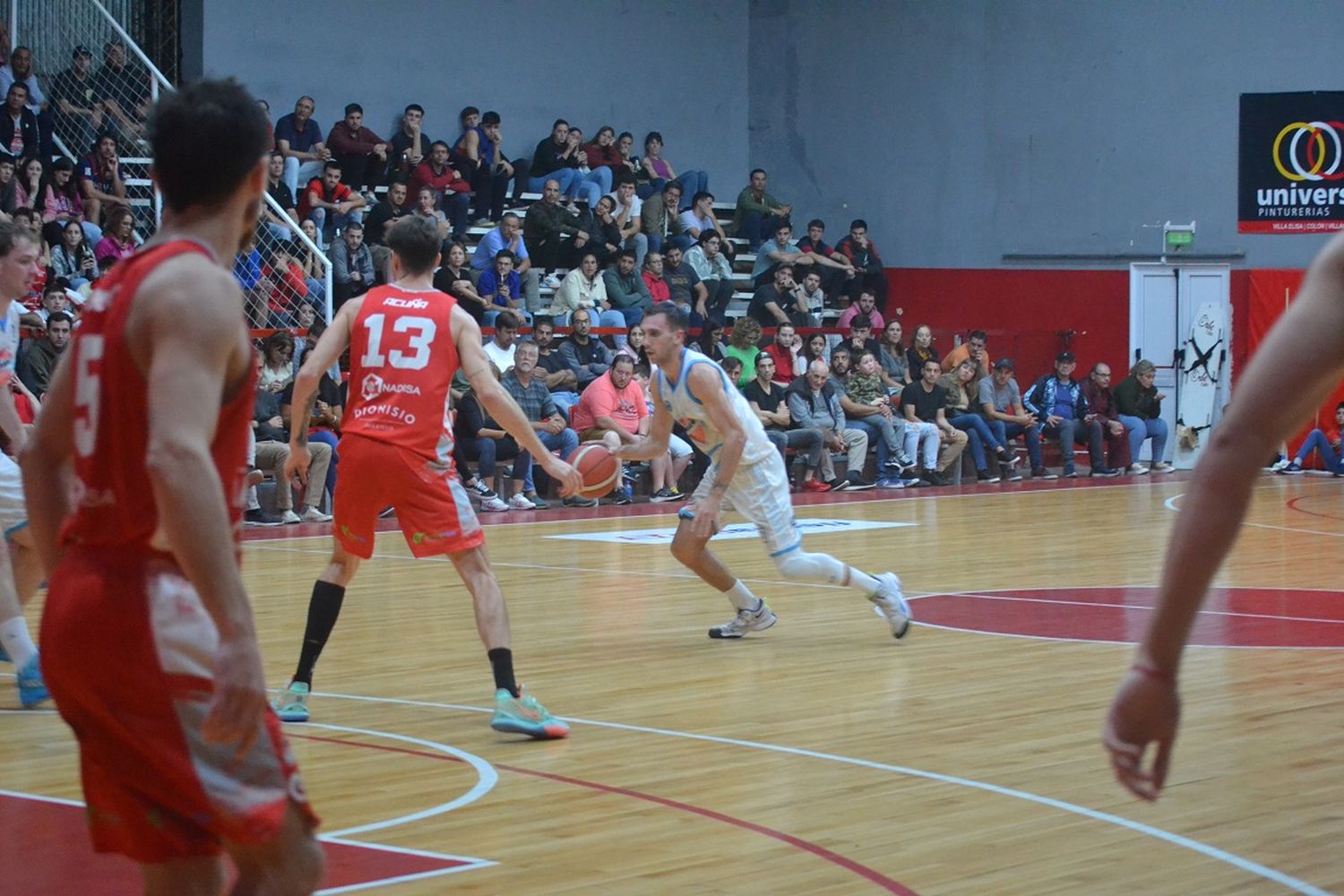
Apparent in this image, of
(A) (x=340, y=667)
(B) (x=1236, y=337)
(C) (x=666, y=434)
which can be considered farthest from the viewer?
(B) (x=1236, y=337)

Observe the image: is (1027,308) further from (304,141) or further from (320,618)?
(320,618)

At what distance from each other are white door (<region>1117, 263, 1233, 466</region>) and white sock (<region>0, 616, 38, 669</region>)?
16.3 metres

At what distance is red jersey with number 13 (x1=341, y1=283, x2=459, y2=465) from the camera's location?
607 cm

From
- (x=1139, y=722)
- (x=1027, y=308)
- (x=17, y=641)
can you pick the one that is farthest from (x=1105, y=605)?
(x=1027, y=308)

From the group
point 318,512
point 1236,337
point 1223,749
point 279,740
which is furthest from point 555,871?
point 1236,337

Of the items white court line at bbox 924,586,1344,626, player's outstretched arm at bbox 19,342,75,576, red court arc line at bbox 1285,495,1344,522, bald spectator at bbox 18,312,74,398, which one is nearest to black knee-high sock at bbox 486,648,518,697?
player's outstretched arm at bbox 19,342,75,576

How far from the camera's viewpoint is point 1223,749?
18.8 ft

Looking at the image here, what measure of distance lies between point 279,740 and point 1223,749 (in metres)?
4.00

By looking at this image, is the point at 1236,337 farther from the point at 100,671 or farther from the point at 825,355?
the point at 100,671

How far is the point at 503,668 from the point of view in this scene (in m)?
5.89

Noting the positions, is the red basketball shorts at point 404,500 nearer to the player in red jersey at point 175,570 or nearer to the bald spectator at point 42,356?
the player in red jersey at point 175,570

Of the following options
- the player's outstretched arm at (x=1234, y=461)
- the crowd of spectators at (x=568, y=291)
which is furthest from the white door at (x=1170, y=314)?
the player's outstretched arm at (x=1234, y=461)

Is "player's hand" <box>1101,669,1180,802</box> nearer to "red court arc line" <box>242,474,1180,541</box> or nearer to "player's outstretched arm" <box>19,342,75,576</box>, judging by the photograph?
"player's outstretched arm" <box>19,342,75,576</box>

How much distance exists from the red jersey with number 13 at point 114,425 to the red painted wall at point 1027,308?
17972 millimetres
